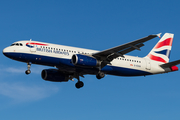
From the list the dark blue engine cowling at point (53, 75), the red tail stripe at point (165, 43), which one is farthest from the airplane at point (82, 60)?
the red tail stripe at point (165, 43)

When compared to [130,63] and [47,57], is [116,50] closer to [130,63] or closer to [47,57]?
[130,63]

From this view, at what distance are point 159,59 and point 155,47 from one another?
2.62 m

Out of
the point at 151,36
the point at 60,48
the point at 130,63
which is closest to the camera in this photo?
the point at 151,36

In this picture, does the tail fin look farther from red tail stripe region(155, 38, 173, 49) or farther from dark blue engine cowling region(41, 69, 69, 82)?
dark blue engine cowling region(41, 69, 69, 82)

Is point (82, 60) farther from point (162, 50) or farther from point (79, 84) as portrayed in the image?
point (162, 50)

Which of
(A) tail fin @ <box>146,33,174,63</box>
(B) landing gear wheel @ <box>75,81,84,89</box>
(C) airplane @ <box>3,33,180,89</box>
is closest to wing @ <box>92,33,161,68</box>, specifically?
(C) airplane @ <box>3,33,180,89</box>

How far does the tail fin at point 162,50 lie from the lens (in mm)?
48531

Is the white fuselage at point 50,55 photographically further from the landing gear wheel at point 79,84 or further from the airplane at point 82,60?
the landing gear wheel at point 79,84

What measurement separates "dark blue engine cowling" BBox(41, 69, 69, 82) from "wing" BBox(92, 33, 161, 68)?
7467 millimetres

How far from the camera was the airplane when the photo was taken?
39688 mm

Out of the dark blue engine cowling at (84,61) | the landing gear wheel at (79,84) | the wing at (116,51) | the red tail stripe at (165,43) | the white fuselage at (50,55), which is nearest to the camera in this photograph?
the wing at (116,51)

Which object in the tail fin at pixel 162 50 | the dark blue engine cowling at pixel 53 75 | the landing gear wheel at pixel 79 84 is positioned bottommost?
the landing gear wheel at pixel 79 84

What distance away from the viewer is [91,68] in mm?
42219

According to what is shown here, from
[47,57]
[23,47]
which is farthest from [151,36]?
[23,47]
